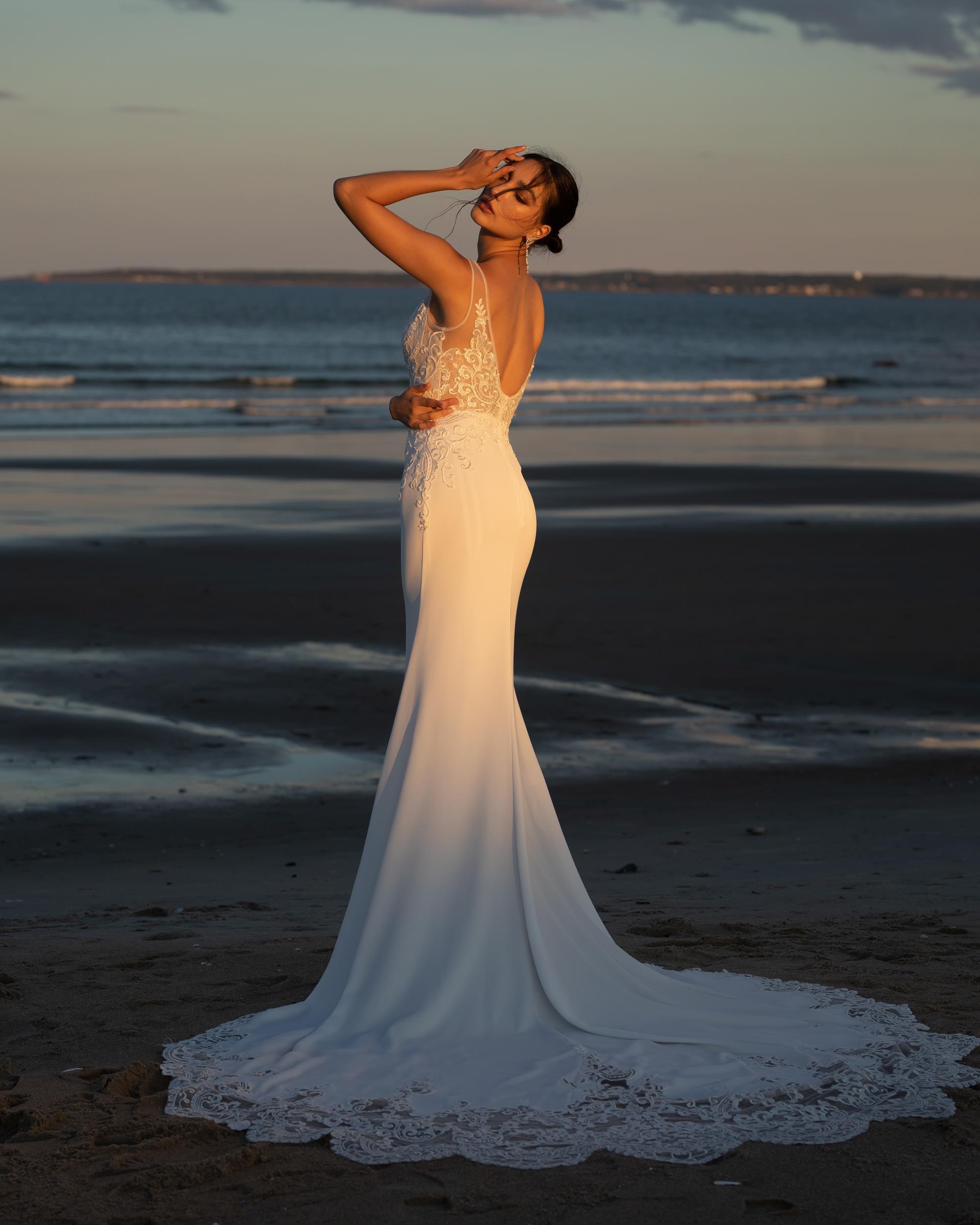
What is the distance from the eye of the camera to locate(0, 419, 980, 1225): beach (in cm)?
354

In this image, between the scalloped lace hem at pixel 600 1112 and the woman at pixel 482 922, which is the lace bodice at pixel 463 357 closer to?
the woman at pixel 482 922

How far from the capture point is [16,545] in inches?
607

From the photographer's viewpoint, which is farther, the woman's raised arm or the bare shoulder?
the bare shoulder

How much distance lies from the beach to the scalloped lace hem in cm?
7

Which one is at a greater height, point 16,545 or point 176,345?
point 176,345

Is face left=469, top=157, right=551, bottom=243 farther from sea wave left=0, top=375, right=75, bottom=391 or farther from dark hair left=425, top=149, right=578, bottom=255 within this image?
sea wave left=0, top=375, right=75, bottom=391

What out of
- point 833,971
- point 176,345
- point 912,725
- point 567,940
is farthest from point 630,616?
point 176,345

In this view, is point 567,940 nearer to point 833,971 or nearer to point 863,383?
point 833,971

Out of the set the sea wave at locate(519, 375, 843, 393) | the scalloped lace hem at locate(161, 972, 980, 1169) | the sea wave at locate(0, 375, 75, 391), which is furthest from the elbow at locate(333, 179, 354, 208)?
the sea wave at locate(519, 375, 843, 393)

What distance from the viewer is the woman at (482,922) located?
3.97m

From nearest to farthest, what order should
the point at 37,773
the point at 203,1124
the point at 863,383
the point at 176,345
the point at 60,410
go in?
1. the point at 203,1124
2. the point at 37,773
3. the point at 60,410
4. the point at 863,383
5. the point at 176,345

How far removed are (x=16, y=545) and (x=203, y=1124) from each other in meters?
12.6

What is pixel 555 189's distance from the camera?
4270 mm

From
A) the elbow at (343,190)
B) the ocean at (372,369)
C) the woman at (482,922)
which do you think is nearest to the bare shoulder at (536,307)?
the woman at (482,922)
